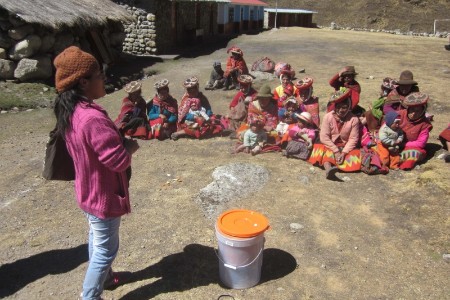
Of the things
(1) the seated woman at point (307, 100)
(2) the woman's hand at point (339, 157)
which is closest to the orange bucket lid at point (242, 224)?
(2) the woman's hand at point (339, 157)

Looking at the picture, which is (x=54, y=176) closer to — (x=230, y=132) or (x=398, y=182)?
(x=398, y=182)

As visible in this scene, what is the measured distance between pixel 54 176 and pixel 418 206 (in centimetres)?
397

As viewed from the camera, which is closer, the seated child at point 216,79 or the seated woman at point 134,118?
the seated woman at point 134,118

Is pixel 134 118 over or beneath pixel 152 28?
beneath

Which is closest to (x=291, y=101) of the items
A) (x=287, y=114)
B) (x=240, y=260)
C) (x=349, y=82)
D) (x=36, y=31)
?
(x=287, y=114)

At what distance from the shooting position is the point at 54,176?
2.83m

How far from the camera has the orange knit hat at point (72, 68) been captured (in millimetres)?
2350

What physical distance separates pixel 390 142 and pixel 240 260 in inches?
137

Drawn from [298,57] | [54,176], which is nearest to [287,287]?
[54,176]

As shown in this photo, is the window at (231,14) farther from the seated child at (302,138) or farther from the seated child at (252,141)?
the seated child at (302,138)

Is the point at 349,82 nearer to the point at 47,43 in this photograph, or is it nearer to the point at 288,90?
the point at 288,90

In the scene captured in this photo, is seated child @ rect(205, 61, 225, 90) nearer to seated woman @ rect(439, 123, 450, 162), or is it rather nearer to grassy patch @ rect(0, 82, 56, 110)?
grassy patch @ rect(0, 82, 56, 110)

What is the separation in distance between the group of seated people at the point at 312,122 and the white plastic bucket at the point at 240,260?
8.18 ft

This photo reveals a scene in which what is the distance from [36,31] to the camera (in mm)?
10469
